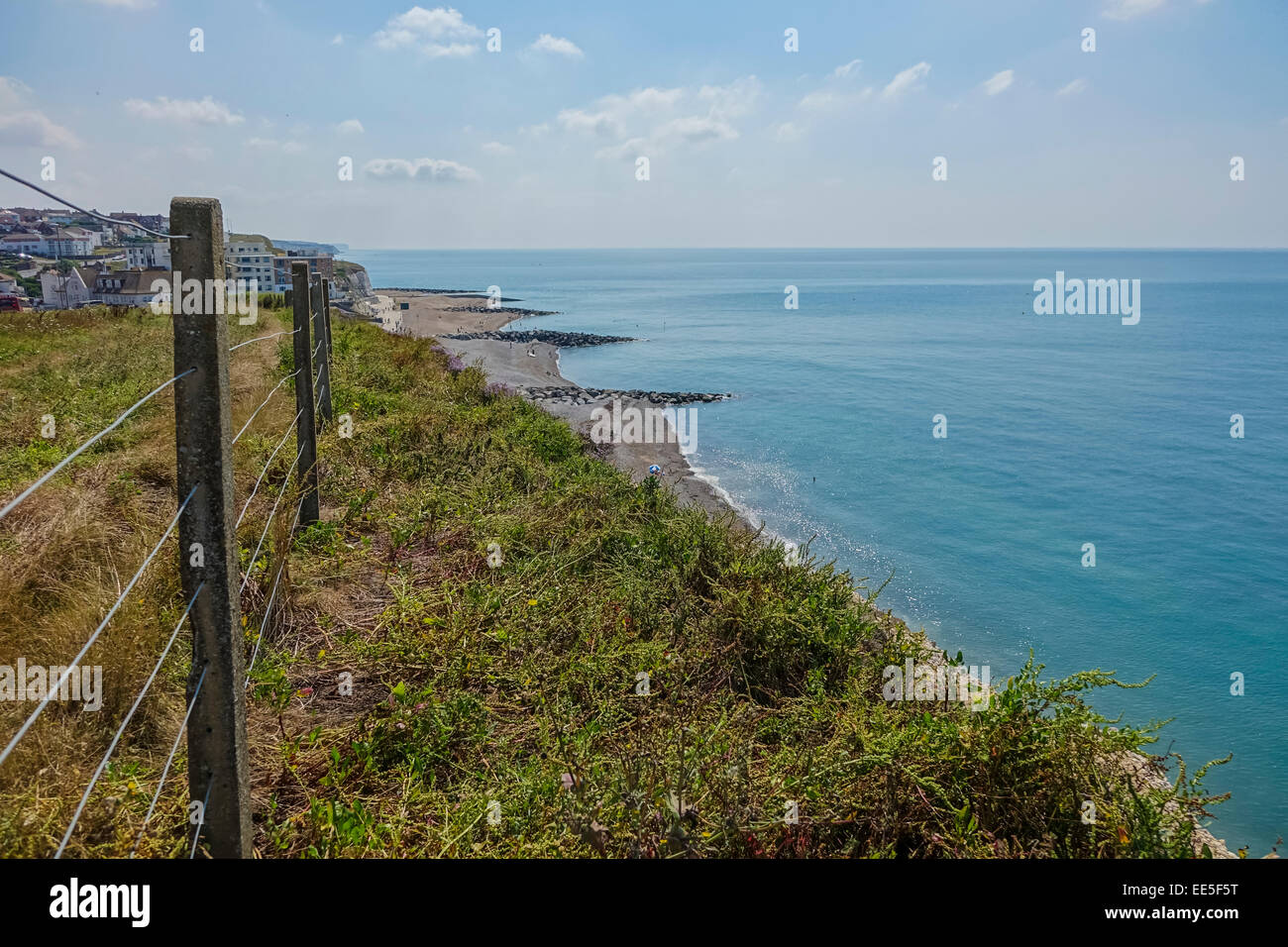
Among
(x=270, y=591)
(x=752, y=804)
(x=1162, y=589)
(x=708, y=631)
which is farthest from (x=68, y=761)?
(x=1162, y=589)

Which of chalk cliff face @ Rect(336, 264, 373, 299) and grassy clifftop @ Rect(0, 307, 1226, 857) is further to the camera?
chalk cliff face @ Rect(336, 264, 373, 299)

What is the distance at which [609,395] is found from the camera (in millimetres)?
37438

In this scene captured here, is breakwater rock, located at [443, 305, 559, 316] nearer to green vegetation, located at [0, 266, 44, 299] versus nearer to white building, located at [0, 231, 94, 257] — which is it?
green vegetation, located at [0, 266, 44, 299]

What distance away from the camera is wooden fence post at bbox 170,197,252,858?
2.53m

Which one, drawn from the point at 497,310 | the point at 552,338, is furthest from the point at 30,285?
the point at 497,310

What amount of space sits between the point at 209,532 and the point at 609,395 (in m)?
35.0

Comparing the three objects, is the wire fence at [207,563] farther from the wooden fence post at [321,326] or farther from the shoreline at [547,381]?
the shoreline at [547,381]

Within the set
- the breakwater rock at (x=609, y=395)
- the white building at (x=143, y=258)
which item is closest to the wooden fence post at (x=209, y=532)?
the white building at (x=143, y=258)

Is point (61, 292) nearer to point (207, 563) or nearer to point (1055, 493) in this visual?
point (207, 563)

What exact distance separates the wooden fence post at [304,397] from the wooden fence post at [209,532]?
4.43 m

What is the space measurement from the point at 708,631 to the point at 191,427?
5011 millimetres

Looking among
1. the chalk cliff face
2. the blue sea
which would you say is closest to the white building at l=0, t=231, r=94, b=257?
the blue sea

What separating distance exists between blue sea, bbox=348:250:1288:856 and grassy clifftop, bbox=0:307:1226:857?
11.5 ft
